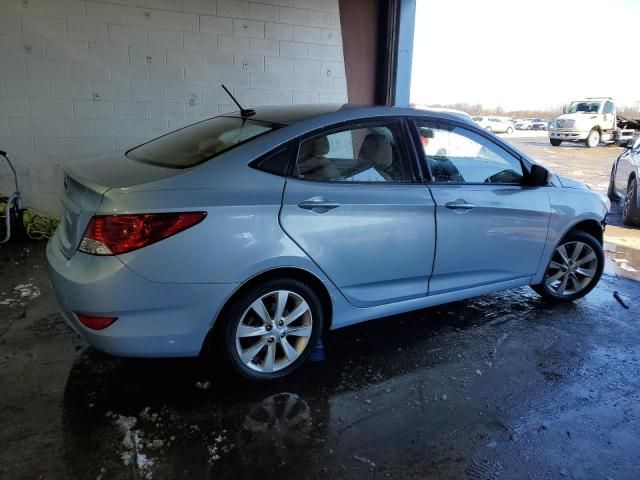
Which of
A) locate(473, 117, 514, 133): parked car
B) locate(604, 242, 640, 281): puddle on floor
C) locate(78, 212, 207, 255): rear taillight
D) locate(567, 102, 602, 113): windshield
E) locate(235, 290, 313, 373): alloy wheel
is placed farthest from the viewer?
locate(473, 117, 514, 133): parked car

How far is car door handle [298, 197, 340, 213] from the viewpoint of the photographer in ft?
9.03

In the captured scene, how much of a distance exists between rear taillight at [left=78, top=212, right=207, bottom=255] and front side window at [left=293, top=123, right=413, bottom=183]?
0.77m

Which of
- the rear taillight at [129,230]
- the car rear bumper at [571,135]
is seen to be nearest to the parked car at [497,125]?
the car rear bumper at [571,135]

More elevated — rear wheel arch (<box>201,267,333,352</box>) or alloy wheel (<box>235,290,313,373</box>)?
rear wheel arch (<box>201,267,333,352</box>)

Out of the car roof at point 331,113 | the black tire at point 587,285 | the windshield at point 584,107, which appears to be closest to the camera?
the car roof at point 331,113

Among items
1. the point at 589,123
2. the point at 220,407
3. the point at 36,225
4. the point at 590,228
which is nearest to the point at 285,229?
the point at 220,407

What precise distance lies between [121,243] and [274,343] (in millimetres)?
1013

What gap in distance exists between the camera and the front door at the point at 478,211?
3.32 meters

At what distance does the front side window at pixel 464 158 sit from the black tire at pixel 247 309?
1.18 metres

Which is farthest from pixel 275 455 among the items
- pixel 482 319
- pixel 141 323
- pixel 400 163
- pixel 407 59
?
pixel 407 59

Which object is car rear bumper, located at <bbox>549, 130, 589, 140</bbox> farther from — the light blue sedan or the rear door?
the rear door

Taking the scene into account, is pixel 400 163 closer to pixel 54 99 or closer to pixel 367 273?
pixel 367 273

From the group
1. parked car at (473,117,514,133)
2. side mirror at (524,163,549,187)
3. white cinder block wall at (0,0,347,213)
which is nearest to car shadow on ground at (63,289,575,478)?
→ side mirror at (524,163,549,187)

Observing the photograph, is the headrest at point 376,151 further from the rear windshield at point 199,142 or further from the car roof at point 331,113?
the rear windshield at point 199,142
